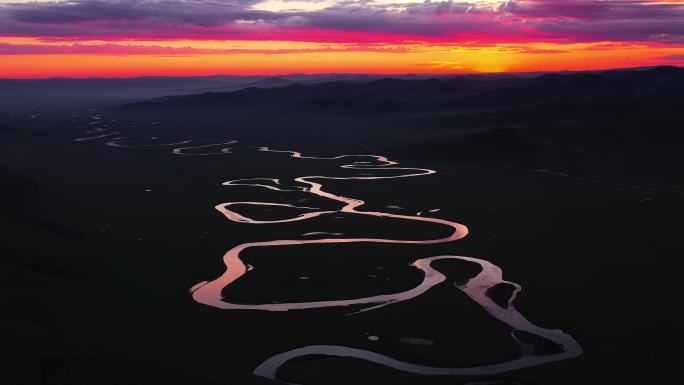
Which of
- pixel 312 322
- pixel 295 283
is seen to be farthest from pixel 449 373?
pixel 295 283

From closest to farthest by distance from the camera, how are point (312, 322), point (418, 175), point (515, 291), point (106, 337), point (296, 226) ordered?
point (106, 337) → point (312, 322) → point (515, 291) → point (296, 226) → point (418, 175)

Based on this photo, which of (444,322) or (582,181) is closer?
(444,322)

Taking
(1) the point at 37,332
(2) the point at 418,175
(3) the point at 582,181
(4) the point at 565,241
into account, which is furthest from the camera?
(2) the point at 418,175

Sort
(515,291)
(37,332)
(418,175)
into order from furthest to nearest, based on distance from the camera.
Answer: (418,175), (515,291), (37,332)

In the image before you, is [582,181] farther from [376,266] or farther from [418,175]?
[376,266]

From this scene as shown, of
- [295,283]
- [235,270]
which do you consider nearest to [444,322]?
[295,283]

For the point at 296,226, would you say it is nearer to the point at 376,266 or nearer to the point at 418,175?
the point at 376,266

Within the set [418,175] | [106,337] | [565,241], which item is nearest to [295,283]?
[106,337]

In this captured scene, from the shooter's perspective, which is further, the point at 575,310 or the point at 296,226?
the point at 296,226

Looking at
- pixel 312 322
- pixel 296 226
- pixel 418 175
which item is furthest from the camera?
pixel 418 175
